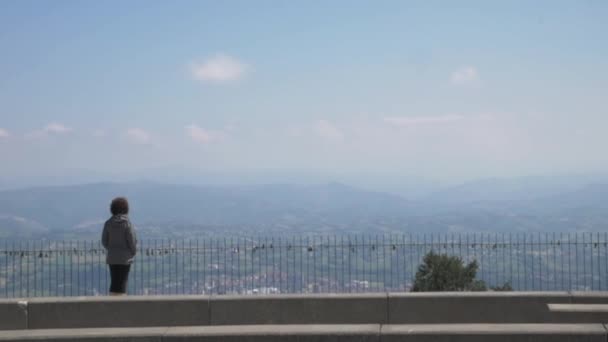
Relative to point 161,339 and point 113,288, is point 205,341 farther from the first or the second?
point 113,288

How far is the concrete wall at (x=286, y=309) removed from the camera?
10875 mm

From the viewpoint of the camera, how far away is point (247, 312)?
10.9 m

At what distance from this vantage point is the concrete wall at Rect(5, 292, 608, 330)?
10.9m

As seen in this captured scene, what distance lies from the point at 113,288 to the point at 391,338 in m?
5.84

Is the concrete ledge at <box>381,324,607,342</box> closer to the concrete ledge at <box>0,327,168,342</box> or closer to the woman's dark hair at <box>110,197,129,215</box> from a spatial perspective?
the concrete ledge at <box>0,327,168,342</box>

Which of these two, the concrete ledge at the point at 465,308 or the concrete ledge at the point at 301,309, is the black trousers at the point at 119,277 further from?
the concrete ledge at the point at 465,308

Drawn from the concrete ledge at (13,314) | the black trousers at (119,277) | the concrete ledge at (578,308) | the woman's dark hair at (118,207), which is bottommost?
the concrete ledge at (13,314)

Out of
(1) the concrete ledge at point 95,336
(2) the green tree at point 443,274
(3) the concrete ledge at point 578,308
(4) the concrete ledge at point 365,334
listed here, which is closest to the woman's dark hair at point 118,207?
(1) the concrete ledge at point 95,336

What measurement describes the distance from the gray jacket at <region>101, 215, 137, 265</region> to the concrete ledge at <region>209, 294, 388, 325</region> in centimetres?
253

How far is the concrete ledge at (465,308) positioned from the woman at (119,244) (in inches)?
171

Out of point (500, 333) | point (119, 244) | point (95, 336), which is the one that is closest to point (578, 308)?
point (500, 333)

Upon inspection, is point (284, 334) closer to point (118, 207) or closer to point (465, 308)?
point (465, 308)

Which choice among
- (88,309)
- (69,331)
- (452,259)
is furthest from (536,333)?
(452,259)

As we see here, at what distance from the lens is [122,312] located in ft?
35.9
